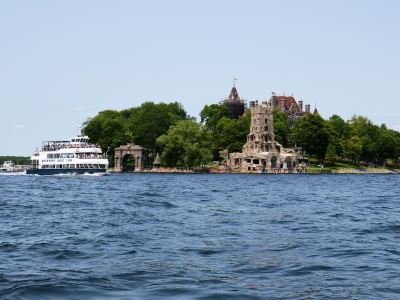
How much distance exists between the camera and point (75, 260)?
46.1ft

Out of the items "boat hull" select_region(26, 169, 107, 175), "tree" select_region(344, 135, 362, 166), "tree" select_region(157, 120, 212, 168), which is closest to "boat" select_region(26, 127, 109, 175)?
"boat hull" select_region(26, 169, 107, 175)

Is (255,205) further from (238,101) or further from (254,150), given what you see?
(238,101)

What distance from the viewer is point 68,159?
275 ft

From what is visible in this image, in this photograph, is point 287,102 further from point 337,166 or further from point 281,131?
point 337,166

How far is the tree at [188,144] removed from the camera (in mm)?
99312

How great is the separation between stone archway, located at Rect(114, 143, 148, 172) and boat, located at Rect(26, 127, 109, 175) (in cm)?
2719

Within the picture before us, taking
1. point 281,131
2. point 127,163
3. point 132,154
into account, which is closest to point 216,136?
point 281,131

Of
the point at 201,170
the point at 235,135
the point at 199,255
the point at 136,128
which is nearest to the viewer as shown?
the point at 199,255

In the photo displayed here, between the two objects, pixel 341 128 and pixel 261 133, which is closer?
pixel 261 133

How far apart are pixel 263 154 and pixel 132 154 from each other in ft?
114

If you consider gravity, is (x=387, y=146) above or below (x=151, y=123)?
below

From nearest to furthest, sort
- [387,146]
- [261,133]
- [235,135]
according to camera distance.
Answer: [261,133]
[235,135]
[387,146]

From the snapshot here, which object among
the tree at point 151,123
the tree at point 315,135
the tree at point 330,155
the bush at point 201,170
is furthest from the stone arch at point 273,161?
the tree at point 151,123

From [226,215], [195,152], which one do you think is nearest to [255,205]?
→ [226,215]
